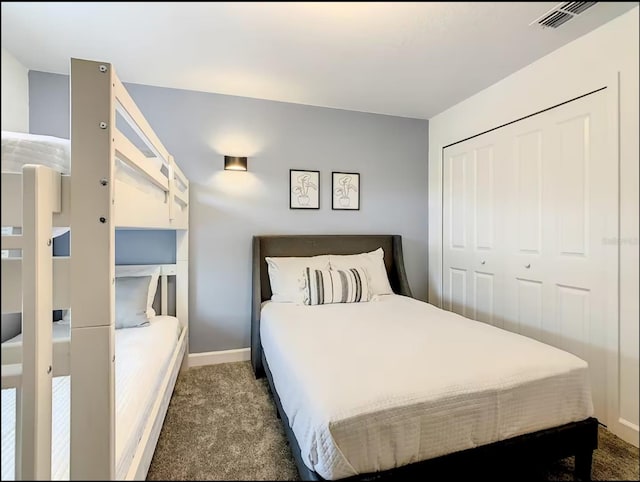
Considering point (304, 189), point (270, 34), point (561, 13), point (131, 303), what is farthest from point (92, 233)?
point (304, 189)

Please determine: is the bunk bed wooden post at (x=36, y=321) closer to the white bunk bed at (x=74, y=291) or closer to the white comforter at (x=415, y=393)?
the white bunk bed at (x=74, y=291)

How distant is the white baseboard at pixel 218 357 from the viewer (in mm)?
2410

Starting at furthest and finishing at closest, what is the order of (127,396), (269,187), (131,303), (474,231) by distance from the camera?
(269,187), (474,231), (131,303), (127,396)

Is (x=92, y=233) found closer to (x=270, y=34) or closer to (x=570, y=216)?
(x=270, y=34)

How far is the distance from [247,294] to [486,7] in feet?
7.97

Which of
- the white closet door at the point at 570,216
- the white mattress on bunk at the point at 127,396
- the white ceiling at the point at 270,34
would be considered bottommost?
the white mattress on bunk at the point at 127,396

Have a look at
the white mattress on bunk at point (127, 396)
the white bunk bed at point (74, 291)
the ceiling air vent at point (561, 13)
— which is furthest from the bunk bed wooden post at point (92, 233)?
the ceiling air vent at point (561, 13)

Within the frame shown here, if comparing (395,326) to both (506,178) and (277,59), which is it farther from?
(277,59)

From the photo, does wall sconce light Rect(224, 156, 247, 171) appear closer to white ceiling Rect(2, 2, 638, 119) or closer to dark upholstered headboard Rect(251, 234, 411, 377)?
dark upholstered headboard Rect(251, 234, 411, 377)

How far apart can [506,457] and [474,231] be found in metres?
1.55

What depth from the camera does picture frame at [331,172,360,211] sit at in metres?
2.81

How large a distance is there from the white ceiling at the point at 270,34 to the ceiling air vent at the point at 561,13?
0.05 ft

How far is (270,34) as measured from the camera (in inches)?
18.2

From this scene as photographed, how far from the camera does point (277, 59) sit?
562 millimetres
